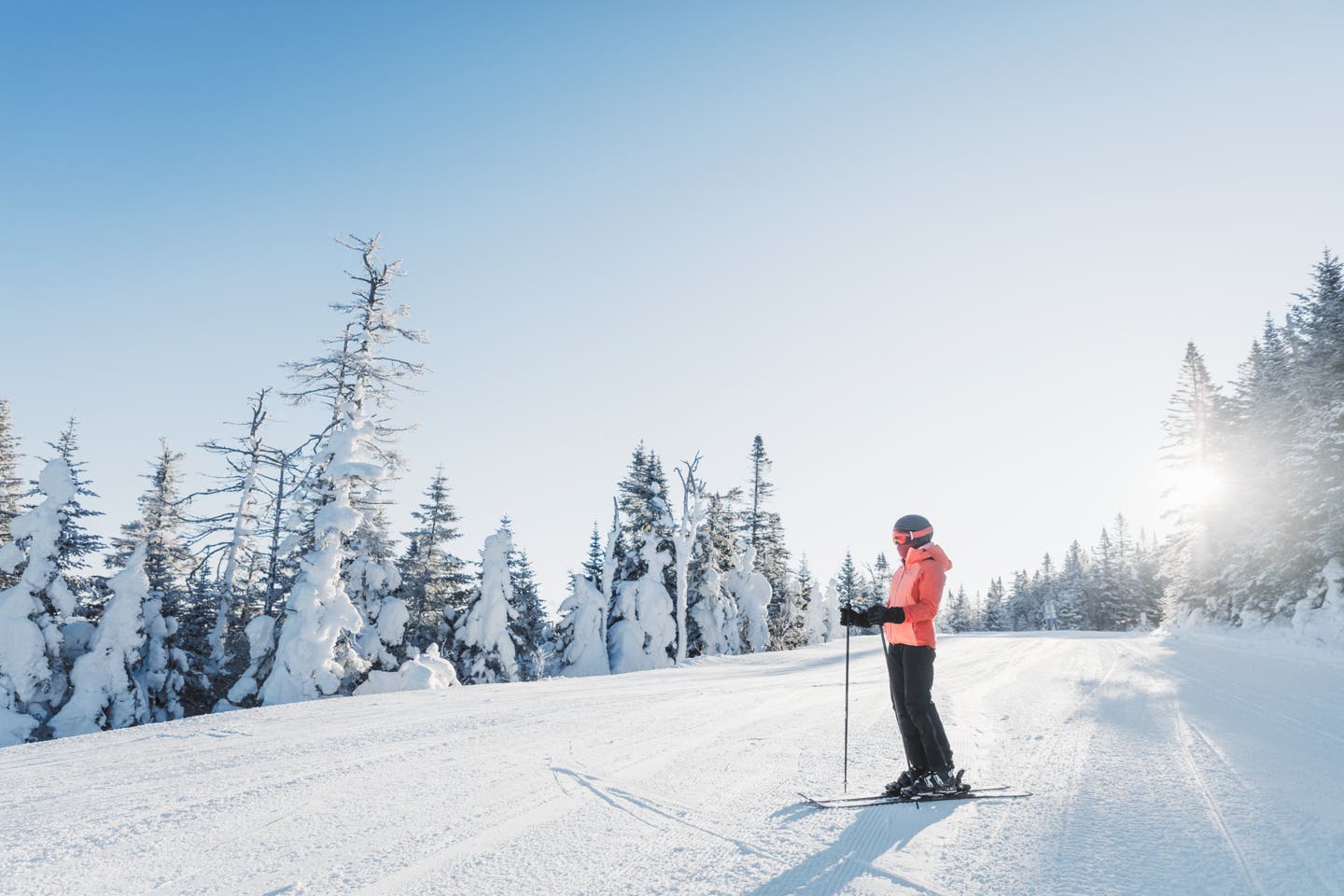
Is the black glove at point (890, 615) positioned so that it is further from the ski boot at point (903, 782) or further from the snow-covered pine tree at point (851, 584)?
the snow-covered pine tree at point (851, 584)

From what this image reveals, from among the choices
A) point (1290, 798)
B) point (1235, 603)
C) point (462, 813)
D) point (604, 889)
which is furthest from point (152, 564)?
point (1235, 603)

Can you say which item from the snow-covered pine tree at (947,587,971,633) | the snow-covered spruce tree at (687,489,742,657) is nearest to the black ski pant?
the snow-covered spruce tree at (687,489,742,657)

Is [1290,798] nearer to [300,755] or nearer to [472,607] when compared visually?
[300,755]

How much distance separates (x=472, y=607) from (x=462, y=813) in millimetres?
22697

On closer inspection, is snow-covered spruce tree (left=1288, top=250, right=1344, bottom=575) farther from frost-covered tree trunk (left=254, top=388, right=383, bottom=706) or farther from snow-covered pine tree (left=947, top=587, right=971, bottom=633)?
snow-covered pine tree (left=947, top=587, right=971, bottom=633)

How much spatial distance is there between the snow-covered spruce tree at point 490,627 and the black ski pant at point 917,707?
22138mm

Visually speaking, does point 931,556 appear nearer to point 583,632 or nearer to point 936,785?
point 936,785

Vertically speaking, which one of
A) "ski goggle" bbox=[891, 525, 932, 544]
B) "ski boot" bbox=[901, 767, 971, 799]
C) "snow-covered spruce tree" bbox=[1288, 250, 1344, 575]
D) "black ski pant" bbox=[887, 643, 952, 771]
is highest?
"snow-covered spruce tree" bbox=[1288, 250, 1344, 575]

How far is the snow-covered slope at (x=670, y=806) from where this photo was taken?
9.47 ft

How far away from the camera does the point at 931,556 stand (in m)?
4.46

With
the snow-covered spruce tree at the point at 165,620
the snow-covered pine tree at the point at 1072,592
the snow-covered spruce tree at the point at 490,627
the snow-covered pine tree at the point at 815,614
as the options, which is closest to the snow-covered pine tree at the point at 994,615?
the snow-covered pine tree at the point at 1072,592

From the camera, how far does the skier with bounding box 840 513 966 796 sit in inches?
166

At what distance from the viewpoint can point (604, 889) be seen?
2.72m

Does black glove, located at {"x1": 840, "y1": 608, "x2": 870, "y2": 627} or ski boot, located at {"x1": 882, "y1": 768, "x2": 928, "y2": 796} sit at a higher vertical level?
black glove, located at {"x1": 840, "y1": 608, "x2": 870, "y2": 627}
